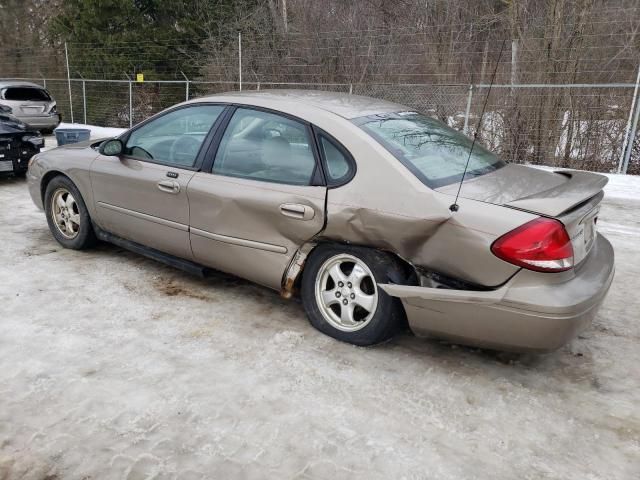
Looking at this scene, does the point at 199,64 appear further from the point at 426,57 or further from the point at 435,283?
the point at 435,283

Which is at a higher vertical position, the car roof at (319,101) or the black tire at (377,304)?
the car roof at (319,101)

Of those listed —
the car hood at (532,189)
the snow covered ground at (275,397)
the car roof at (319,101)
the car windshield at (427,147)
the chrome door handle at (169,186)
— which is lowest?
the snow covered ground at (275,397)

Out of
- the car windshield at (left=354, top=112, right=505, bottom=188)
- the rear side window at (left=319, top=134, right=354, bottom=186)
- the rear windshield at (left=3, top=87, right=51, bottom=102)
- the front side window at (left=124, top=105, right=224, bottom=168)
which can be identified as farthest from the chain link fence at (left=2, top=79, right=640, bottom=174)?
the rear windshield at (left=3, top=87, right=51, bottom=102)

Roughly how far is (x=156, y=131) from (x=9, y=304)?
1.68m

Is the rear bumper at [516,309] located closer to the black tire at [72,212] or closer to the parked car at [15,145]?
the black tire at [72,212]

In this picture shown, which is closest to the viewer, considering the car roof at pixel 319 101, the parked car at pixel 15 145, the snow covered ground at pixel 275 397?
the snow covered ground at pixel 275 397

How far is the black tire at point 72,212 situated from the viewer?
15.4 feet

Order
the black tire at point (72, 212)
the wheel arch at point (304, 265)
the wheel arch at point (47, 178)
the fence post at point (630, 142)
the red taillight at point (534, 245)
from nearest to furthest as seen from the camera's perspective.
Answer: the red taillight at point (534, 245) < the wheel arch at point (304, 265) < the black tire at point (72, 212) < the wheel arch at point (47, 178) < the fence post at point (630, 142)

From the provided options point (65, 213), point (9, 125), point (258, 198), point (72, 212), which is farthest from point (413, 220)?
point (9, 125)

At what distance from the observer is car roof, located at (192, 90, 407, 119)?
349cm

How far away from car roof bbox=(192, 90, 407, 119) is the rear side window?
A: 259mm

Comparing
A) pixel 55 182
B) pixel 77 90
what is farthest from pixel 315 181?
pixel 77 90

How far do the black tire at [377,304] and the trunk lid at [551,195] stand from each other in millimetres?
539

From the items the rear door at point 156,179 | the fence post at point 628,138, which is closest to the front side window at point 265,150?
the rear door at point 156,179
